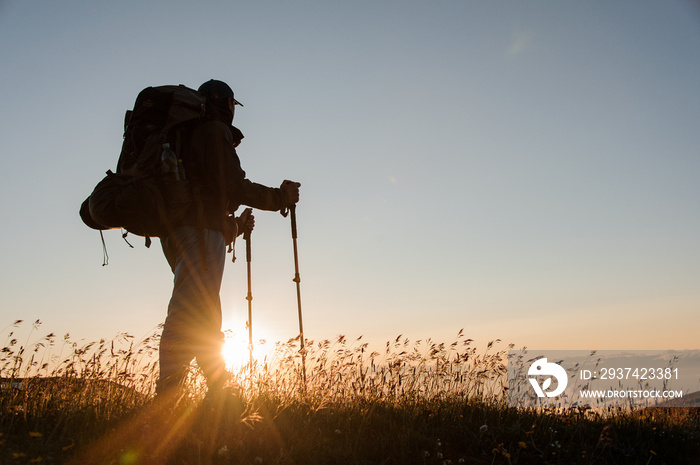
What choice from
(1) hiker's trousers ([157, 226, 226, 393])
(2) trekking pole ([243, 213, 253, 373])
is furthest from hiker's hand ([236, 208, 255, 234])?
(1) hiker's trousers ([157, 226, 226, 393])

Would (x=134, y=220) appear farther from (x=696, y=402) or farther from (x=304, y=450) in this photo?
(x=696, y=402)

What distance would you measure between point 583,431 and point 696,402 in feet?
9.82

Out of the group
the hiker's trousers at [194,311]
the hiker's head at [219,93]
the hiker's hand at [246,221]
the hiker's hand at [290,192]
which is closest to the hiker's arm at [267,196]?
the hiker's hand at [290,192]

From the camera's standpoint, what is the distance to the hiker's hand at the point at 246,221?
4949 mm

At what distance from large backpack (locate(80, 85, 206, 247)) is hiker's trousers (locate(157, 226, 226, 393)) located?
0.72 feet

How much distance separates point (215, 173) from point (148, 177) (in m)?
0.49

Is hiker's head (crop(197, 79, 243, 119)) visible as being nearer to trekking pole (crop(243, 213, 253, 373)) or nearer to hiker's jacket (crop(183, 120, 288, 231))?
hiker's jacket (crop(183, 120, 288, 231))

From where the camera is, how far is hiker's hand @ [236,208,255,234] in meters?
4.95

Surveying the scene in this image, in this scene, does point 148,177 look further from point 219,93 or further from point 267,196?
point 219,93

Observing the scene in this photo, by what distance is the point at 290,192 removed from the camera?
454 centimetres

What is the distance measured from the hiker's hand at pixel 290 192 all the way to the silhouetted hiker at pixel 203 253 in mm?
250

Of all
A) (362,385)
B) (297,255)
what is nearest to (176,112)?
(297,255)

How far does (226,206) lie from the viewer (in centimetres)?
418

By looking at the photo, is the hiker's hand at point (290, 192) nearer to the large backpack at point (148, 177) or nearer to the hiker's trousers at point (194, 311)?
the hiker's trousers at point (194, 311)
